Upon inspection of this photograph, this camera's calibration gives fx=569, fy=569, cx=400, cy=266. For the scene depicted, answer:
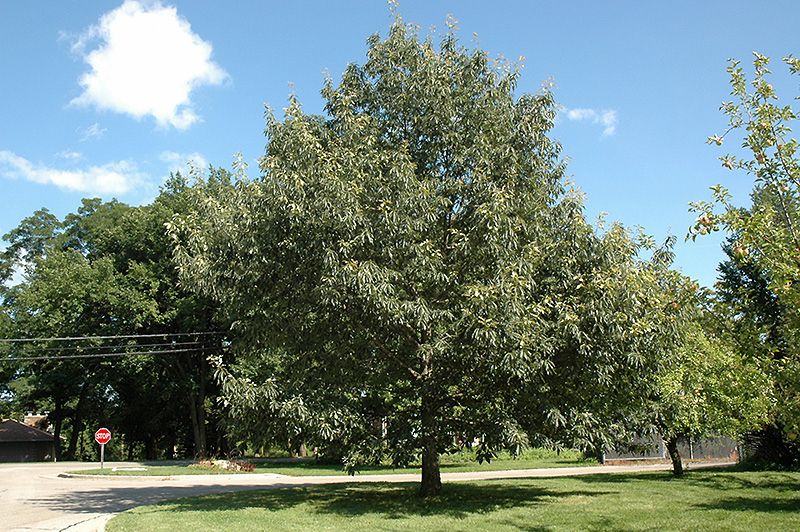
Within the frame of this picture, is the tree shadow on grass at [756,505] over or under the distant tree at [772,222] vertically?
under

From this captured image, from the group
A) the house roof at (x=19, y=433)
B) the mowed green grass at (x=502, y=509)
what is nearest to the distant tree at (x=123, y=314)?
the mowed green grass at (x=502, y=509)

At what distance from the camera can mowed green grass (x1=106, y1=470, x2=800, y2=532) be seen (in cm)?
1041

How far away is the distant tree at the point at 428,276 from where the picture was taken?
452 inches

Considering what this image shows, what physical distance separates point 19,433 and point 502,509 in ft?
200

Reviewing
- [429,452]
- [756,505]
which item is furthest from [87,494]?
[756,505]

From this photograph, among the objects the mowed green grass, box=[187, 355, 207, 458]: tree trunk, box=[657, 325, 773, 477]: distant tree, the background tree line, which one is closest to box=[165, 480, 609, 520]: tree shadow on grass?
the mowed green grass

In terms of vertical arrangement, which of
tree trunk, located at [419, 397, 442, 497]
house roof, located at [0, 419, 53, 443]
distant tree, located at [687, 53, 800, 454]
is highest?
distant tree, located at [687, 53, 800, 454]

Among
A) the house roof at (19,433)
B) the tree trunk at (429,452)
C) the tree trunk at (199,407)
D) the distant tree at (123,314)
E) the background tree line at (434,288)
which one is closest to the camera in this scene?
the background tree line at (434,288)

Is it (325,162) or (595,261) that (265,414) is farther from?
(595,261)

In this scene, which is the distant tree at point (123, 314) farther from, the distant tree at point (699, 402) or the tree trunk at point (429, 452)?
the distant tree at point (699, 402)

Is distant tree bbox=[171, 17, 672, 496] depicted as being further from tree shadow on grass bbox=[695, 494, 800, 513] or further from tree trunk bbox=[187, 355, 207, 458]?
tree trunk bbox=[187, 355, 207, 458]

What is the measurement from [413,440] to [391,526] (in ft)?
7.50

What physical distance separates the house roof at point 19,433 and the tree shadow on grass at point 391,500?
51842mm

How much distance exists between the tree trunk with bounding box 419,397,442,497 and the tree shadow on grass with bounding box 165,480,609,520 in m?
0.33
